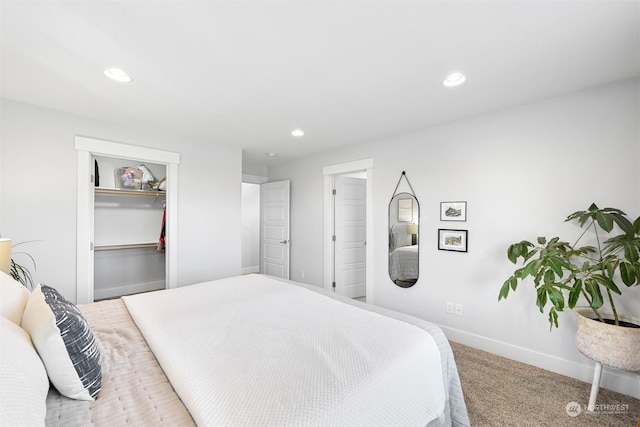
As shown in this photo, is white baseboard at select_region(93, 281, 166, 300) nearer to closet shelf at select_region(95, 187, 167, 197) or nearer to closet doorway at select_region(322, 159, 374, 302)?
closet shelf at select_region(95, 187, 167, 197)

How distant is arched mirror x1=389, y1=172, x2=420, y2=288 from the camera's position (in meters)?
3.34

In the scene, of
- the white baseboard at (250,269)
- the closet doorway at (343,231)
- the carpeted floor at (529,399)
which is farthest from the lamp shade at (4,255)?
the white baseboard at (250,269)

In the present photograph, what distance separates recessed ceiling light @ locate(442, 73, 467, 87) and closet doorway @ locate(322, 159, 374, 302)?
199cm

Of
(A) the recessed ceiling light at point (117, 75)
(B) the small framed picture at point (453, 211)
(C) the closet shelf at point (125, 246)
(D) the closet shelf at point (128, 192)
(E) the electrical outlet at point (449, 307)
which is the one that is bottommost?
(E) the electrical outlet at point (449, 307)

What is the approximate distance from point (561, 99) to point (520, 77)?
0.65m

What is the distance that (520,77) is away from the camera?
2082 millimetres

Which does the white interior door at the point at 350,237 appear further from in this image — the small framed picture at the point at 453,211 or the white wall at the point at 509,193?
the small framed picture at the point at 453,211

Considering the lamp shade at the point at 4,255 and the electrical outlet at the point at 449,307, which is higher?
the lamp shade at the point at 4,255

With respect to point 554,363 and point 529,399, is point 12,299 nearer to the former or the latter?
point 529,399

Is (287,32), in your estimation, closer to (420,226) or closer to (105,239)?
(420,226)

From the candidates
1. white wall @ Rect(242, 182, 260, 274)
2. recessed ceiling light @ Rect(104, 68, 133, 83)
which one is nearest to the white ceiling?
recessed ceiling light @ Rect(104, 68, 133, 83)

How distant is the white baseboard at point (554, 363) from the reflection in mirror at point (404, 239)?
0.69 m

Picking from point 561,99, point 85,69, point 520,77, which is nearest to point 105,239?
point 85,69

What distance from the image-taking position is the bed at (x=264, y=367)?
3.10ft
